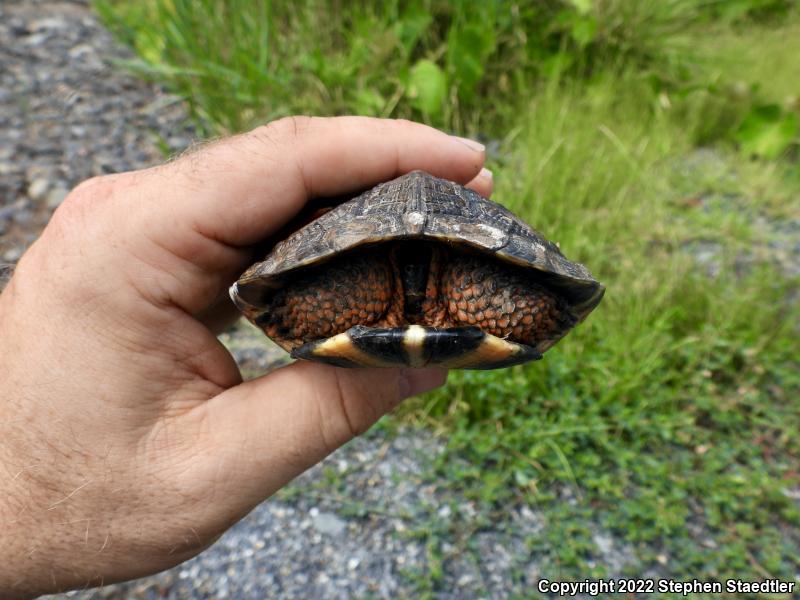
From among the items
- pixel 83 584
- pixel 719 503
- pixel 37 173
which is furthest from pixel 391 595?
pixel 37 173

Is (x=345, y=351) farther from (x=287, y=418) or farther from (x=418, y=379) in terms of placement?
(x=418, y=379)

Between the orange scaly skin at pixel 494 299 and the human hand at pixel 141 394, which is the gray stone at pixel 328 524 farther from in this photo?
the orange scaly skin at pixel 494 299

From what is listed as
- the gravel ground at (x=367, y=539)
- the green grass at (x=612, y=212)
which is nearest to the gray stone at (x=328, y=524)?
the gravel ground at (x=367, y=539)

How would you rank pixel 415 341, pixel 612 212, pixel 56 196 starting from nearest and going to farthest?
pixel 415 341, pixel 612 212, pixel 56 196

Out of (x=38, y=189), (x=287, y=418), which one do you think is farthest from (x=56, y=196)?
(x=287, y=418)

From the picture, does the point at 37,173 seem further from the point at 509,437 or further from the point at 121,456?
the point at 509,437

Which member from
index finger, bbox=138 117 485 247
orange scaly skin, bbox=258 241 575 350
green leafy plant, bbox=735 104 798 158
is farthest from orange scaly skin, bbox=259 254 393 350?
green leafy plant, bbox=735 104 798 158
